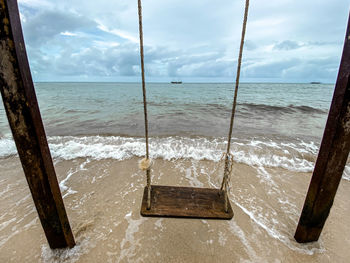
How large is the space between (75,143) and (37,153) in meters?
4.62

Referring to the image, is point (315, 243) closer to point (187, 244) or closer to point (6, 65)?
point (187, 244)

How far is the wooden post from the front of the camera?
141 cm

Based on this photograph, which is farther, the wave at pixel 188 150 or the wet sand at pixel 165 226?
the wave at pixel 188 150

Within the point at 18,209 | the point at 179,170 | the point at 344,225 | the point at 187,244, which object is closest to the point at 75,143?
the point at 18,209

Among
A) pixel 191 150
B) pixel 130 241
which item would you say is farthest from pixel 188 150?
pixel 130 241

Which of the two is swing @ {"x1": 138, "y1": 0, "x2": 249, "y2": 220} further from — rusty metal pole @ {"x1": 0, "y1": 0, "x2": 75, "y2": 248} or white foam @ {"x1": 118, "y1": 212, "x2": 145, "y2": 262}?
rusty metal pole @ {"x1": 0, "y1": 0, "x2": 75, "y2": 248}

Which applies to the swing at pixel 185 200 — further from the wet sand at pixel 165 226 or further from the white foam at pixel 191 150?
the white foam at pixel 191 150

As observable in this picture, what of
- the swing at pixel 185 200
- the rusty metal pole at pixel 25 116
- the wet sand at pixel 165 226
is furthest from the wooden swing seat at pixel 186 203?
the rusty metal pole at pixel 25 116

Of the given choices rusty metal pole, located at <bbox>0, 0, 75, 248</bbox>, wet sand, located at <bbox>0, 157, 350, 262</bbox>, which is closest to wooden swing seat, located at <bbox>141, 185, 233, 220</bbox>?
wet sand, located at <bbox>0, 157, 350, 262</bbox>

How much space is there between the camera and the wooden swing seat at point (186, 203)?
177 cm

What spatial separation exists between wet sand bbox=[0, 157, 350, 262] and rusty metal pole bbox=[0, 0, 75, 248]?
2.30 ft

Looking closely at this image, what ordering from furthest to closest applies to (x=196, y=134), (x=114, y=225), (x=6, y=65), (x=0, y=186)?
(x=196, y=134) → (x=0, y=186) → (x=114, y=225) → (x=6, y=65)

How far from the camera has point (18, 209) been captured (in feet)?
8.73

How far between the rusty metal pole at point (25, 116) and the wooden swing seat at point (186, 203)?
0.97m
